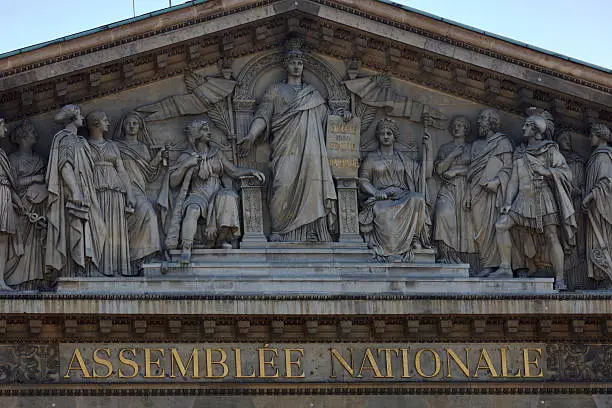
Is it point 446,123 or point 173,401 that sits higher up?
point 446,123

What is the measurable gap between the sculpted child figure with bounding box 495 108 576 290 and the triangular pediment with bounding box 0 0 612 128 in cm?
79

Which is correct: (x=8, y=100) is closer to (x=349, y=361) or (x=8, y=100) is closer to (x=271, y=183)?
(x=271, y=183)

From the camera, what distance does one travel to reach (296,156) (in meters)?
36.7

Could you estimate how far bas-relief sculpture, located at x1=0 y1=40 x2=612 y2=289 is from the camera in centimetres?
3591

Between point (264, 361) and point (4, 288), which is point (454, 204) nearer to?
point (264, 361)

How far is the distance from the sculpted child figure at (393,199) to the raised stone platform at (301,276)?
0.26m

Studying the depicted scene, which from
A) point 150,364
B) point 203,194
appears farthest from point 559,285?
point 150,364

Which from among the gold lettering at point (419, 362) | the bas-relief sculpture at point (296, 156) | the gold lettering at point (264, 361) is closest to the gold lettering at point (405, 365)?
the gold lettering at point (419, 362)

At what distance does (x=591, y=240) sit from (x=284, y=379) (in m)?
5.09

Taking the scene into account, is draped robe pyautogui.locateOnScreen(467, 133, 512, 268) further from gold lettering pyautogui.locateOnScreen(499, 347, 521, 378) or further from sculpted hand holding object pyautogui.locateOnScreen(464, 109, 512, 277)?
gold lettering pyautogui.locateOnScreen(499, 347, 521, 378)

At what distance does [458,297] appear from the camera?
3581 centimetres

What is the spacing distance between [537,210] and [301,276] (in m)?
3.71

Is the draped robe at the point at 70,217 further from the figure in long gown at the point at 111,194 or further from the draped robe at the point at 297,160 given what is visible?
the draped robe at the point at 297,160

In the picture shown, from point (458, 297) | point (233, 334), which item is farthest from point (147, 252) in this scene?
point (458, 297)
